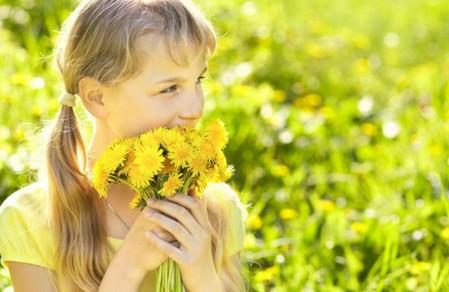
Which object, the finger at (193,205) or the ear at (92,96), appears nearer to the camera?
the finger at (193,205)

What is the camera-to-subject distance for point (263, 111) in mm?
4059

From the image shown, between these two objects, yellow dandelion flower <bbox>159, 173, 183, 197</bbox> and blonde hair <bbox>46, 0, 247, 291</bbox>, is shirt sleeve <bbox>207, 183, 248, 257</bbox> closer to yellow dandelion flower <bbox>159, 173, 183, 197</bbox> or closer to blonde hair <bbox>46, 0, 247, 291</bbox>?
blonde hair <bbox>46, 0, 247, 291</bbox>

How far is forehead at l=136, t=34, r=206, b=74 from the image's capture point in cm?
222

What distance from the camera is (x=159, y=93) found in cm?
225

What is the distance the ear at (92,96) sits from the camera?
232 cm

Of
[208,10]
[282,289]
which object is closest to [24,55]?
[208,10]

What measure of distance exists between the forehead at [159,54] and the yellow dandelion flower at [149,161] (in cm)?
22

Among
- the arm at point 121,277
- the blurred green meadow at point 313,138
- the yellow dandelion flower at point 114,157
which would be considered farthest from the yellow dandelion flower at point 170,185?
the blurred green meadow at point 313,138

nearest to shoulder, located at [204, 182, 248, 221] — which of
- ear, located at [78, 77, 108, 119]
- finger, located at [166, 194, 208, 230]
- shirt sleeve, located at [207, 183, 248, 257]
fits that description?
shirt sleeve, located at [207, 183, 248, 257]

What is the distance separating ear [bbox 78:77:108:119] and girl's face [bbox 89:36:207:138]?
5 cm

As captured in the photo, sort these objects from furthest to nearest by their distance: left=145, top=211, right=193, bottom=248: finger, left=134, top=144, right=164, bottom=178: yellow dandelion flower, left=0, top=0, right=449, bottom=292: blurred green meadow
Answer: left=0, top=0, right=449, bottom=292: blurred green meadow → left=145, top=211, right=193, bottom=248: finger → left=134, top=144, right=164, bottom=178: yellow dandelion flower

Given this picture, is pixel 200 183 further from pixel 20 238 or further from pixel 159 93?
pixel 20 238

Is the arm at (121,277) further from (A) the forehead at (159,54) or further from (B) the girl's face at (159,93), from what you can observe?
(A) the forehead at (159,54)

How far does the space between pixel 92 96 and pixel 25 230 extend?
369mm
